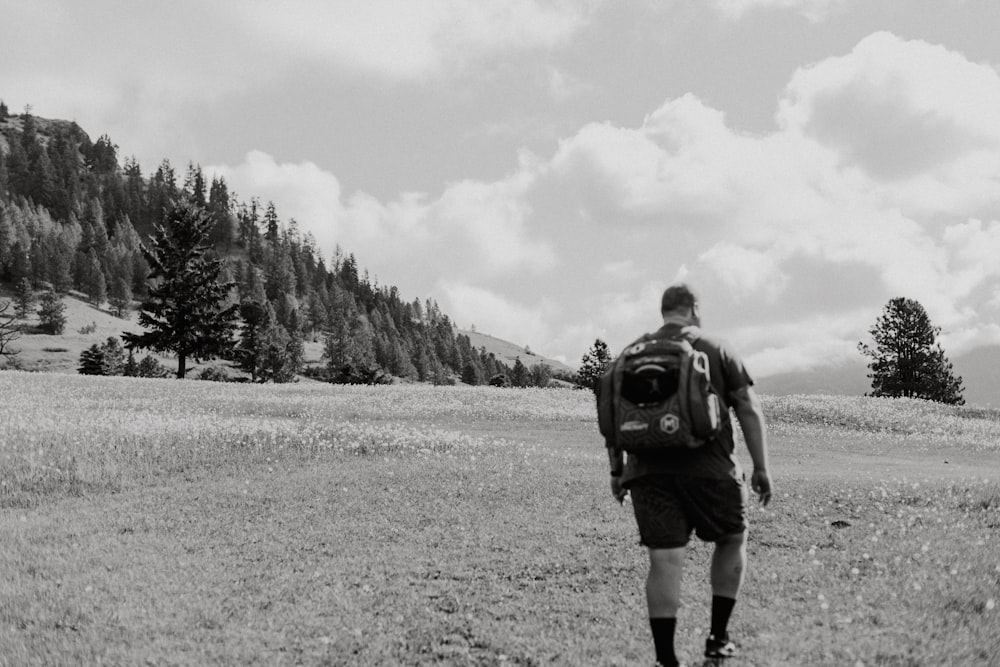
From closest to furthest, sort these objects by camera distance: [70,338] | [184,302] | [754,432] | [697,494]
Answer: [697,494] < [754,432] < [184,302] < [70,338]

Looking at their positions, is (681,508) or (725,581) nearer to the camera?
(681,508)

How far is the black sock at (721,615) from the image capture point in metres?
5.72

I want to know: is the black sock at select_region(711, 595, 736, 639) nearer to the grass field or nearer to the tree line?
the grass field

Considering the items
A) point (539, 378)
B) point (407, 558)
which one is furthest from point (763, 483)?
point (539, 378)

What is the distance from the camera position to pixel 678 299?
5750 mm

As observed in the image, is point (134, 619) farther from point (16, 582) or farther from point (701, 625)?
point (701, 625)

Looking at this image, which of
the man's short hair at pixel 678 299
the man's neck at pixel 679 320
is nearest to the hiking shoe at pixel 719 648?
the man's neck at pixel 679 320

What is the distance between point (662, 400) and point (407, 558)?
5038 mm

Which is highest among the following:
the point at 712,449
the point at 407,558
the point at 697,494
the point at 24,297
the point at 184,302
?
the point at 24,297

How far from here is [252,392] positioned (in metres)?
37.2

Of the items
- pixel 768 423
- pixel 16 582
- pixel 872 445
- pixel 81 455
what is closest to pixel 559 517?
pixel 16 582

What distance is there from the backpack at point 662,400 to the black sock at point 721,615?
4.65 ft

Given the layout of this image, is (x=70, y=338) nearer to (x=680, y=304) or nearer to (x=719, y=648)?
(x=680, y=304)

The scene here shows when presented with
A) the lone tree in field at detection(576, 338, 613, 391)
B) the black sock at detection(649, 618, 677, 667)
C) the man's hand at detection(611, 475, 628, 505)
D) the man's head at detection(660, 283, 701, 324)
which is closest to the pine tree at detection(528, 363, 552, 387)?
the lone tree in field at detection(576, 338, 613, 391)
